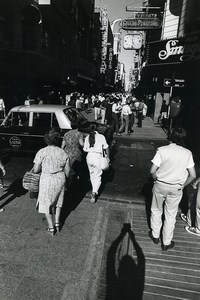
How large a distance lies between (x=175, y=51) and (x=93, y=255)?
9.38 meters

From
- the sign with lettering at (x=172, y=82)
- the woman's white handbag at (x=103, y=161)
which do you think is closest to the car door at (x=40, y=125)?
the woman's white handbag at (x=103, y=161)

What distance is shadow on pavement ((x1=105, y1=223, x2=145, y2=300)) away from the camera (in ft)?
10.6

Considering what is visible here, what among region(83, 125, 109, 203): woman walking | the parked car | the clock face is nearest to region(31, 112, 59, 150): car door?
the parked car

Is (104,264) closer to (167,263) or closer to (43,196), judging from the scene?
(167,263)

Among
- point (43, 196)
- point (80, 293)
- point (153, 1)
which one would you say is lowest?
point (80, 293)

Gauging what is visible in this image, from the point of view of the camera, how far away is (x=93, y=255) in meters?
3.89

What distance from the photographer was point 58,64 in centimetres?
2467

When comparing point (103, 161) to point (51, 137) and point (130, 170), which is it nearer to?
point (51, 137)

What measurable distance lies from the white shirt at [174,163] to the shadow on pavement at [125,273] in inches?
50.9

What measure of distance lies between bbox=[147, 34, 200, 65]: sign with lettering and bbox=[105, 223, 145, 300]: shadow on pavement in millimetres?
7768

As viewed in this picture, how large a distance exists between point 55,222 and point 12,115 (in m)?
4.96

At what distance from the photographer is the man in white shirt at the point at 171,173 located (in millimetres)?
3727

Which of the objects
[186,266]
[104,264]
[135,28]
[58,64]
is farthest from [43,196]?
[58,64]

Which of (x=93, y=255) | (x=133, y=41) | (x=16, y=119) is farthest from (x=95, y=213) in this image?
(x=133, y=41)
